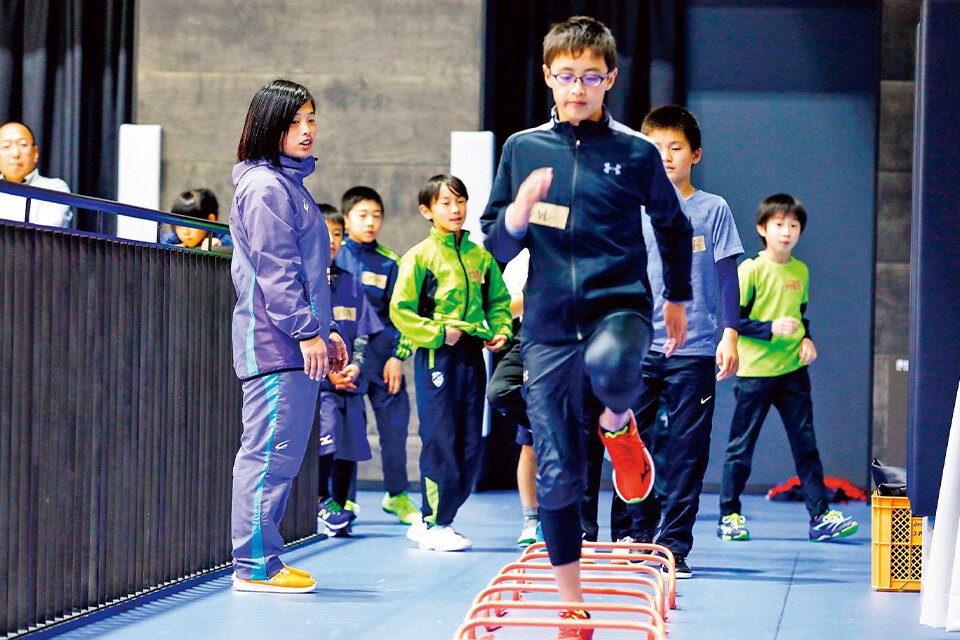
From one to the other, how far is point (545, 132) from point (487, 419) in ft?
13.6

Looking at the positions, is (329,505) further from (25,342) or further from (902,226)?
(902,226)

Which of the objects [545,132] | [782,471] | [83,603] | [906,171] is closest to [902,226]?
[906,171]

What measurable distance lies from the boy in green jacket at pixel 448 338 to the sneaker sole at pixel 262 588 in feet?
3.66

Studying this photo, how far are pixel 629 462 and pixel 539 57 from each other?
196 inches

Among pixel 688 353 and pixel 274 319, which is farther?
pixel 688 353

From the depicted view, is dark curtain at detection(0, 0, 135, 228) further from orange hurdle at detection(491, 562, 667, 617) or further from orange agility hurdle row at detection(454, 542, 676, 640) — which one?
orange hurdle at detection(491, 562, 667, 617)

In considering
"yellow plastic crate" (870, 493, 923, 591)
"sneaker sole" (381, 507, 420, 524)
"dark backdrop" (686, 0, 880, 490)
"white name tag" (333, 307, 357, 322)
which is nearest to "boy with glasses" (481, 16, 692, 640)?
"yellow plastic crate" (870, 493, 923, 591)

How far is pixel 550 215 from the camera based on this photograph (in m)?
2.94

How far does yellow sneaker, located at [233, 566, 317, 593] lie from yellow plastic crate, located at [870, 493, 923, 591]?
2.05 metres

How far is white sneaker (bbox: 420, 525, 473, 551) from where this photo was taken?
5.01m

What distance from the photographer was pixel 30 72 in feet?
25.7

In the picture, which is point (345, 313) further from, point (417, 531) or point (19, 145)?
point (19, 145)

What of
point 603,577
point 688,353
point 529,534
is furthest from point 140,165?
point 603,577

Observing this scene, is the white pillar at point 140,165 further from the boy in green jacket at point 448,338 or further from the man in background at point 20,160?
the boy in green jacket at point 448,338
